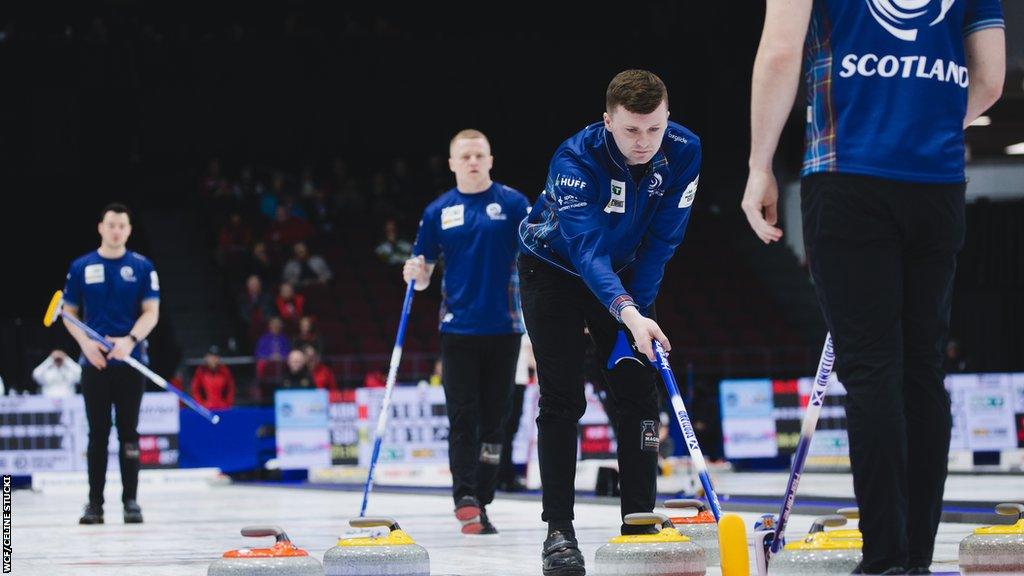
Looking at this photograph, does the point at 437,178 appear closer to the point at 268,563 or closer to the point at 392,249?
the point at 392,249

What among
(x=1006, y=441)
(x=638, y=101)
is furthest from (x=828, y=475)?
(x=638, y=101)

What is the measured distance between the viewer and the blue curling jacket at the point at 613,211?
4523 millimetres

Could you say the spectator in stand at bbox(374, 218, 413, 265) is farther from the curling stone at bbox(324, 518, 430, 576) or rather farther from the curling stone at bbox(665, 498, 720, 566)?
→ the curling stone at bbox(324, 518, 430, 576)

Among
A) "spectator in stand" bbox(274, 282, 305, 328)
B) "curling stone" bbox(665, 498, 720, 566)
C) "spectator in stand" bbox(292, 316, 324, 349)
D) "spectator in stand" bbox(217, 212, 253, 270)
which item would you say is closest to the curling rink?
"curling stone" bbox(665, 498, 720, 566)

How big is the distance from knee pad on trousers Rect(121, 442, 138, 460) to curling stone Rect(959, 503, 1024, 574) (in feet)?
20.7

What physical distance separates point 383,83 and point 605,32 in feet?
13.6

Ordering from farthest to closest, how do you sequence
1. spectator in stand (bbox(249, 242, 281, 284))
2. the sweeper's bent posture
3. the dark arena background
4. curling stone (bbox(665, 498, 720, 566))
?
spectator in stand (bbox(249, 242, 281, 284)) < the dark arena background < curling stone (bbox(665, 498, 720, 566)) < the sweeper's bent posture

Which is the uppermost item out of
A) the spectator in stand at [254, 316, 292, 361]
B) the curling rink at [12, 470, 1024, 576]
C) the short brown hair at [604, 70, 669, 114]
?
the short brown hair at [604, 70, 669, 114]

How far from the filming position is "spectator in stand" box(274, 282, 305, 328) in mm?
19016

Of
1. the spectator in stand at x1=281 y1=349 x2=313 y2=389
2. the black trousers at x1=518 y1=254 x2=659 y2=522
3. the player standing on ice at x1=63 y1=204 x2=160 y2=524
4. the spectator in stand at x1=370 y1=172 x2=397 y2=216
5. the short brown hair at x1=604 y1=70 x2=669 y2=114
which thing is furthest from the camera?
the spectator in stand at x1=370 y1=172 x2=397 y2=216

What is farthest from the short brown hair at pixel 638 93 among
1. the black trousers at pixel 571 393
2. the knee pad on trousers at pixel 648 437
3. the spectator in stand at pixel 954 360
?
the spectator in stand at pixel 954 360

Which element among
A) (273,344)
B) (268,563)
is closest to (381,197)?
(273,344)

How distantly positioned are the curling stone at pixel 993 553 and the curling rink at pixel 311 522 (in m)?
0.67

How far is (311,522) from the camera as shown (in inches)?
328
